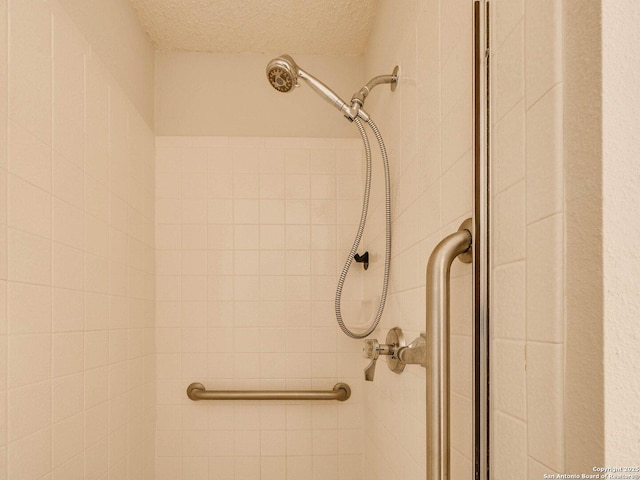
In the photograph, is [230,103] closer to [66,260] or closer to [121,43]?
[121,43]

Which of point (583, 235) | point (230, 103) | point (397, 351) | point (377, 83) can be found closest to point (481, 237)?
point (583, 235)

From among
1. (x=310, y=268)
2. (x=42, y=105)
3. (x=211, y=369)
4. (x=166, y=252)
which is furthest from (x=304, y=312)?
(x=42, y=105)

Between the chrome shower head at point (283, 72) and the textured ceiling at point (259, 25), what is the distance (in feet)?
1.50

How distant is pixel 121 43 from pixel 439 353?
1525mm

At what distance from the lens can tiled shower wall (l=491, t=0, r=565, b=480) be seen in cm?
61

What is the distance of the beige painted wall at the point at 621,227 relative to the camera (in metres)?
0.51

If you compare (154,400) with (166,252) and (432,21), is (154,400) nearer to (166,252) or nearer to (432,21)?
(166,252)

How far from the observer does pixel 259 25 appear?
2.08m

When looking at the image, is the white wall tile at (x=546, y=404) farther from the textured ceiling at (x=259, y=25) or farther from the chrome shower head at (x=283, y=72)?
the textured ceiling at (x=259, y=25)

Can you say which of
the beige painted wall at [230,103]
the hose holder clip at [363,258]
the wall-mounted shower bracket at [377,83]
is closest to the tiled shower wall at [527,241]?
the wall-mounted shower bracket at [377,83]

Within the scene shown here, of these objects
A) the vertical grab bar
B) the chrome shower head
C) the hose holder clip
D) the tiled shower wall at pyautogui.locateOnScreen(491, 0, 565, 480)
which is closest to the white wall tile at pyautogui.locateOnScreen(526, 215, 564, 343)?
the tiled shower wall at pyautogui.locateOnScreen(491, 0, 565, 480)

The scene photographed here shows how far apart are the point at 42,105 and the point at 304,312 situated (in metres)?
1.28

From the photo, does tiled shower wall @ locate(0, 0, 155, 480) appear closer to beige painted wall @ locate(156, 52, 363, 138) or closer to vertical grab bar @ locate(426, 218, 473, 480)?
beige painted wall @ locate(156, 52, 363, 138)

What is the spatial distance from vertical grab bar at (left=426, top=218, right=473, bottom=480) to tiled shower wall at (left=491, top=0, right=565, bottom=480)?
0.19ft
